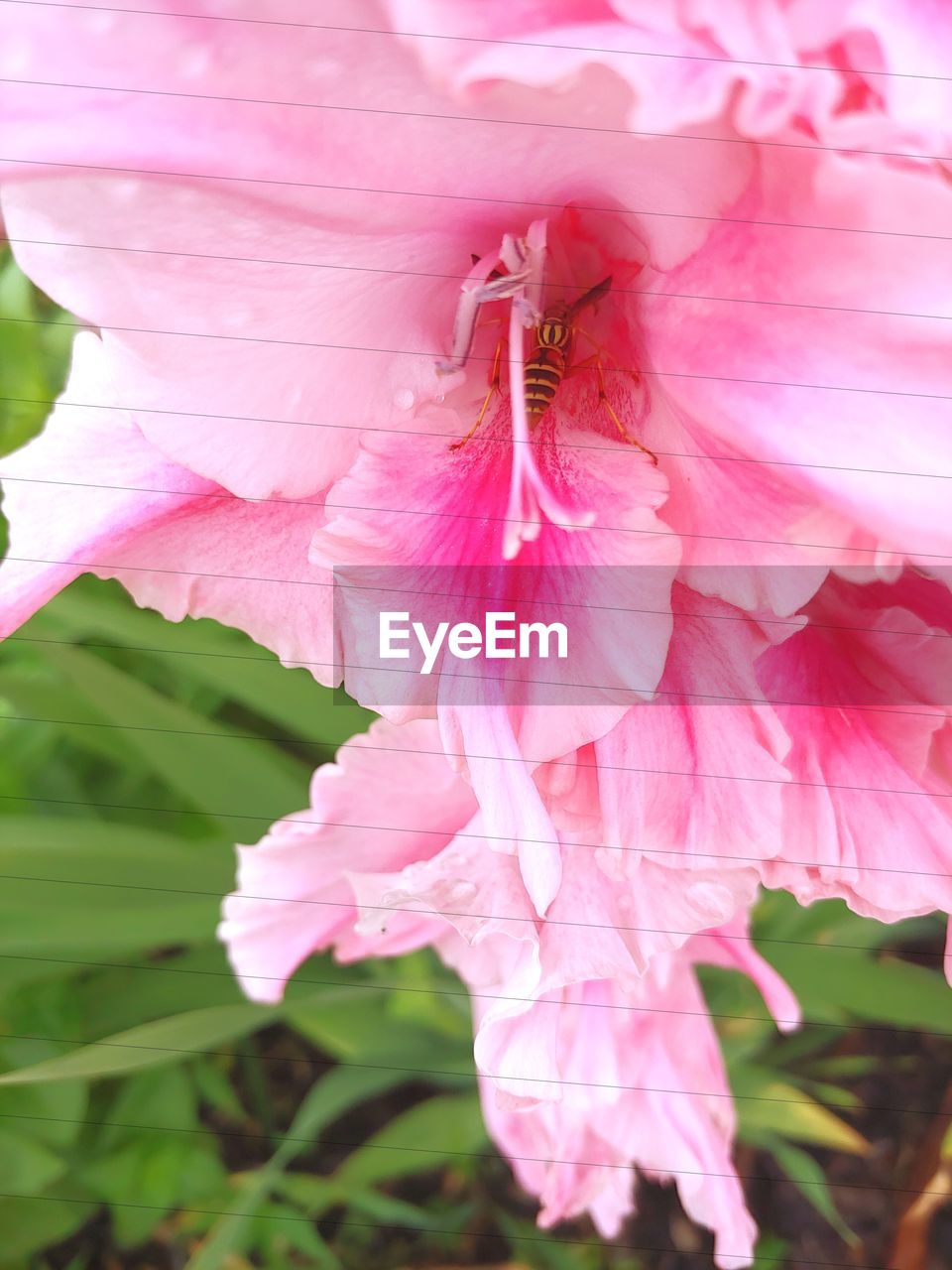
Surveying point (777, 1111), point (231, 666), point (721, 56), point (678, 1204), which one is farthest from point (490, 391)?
point (678, 1204)

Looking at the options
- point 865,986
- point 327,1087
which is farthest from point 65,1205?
point 865,986

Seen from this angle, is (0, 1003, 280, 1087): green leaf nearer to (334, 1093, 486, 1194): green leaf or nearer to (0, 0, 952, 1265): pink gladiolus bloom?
(0, 0, 952, 1265): pink gladiolus bloom

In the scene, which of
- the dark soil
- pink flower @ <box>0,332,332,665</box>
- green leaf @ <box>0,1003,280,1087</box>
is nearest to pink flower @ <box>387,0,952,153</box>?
pink flower @ <box>0,332,332,665</box>

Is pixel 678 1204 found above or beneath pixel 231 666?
beneath

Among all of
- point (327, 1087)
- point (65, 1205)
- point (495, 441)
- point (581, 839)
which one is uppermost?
point (495, 441)

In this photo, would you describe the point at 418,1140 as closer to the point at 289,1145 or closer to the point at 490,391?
the point at 289,1145

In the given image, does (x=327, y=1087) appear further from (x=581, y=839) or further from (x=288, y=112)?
(x=288, y=112)
